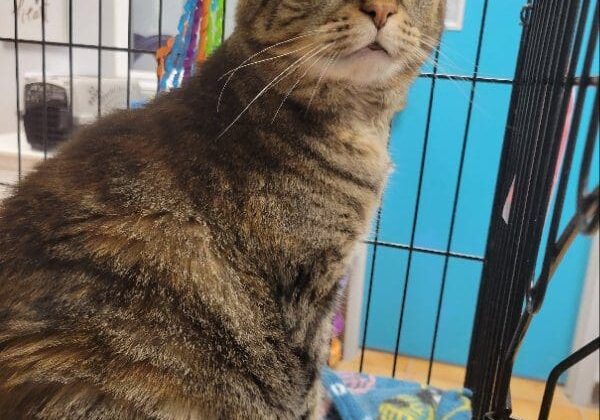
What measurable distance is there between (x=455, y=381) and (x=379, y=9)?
144 centimetres

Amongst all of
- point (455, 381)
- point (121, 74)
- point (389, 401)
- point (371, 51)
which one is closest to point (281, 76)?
point (371, 51)

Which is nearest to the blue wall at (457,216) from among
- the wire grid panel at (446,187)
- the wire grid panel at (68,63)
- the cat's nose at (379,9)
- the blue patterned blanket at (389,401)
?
the wire grid panel at (446,187)

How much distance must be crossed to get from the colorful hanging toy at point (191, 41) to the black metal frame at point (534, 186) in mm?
580

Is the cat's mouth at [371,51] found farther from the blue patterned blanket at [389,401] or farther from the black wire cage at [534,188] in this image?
the blue patterned blanket at [389,401]

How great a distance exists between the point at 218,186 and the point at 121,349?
233mm

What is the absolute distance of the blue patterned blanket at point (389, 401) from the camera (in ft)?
3.47

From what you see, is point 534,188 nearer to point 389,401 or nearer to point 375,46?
point 375,46

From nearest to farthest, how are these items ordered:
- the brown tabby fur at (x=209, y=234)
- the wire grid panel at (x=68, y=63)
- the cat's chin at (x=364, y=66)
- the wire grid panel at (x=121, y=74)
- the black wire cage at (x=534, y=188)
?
1. the black wire cage at (x=534, y=188)
2. the brown tabby fur at (x=209, y=234)
3. the cat's chin at (x=364, y=66)
4. the wire grid panel at (x=121, y=74)
5. the wire grid panel at (x=68, y=63)

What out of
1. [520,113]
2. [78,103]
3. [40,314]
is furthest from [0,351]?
[78,103]

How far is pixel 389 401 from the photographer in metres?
1.12

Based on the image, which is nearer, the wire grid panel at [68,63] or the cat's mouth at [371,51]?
the cat's mouth at [371,51]

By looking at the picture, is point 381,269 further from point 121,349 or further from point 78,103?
point 121,349

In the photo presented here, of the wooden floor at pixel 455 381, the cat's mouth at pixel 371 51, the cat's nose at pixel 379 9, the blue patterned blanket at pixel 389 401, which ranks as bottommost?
the wooden floor at pixel 455 381

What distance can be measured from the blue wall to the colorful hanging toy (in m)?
0.71
